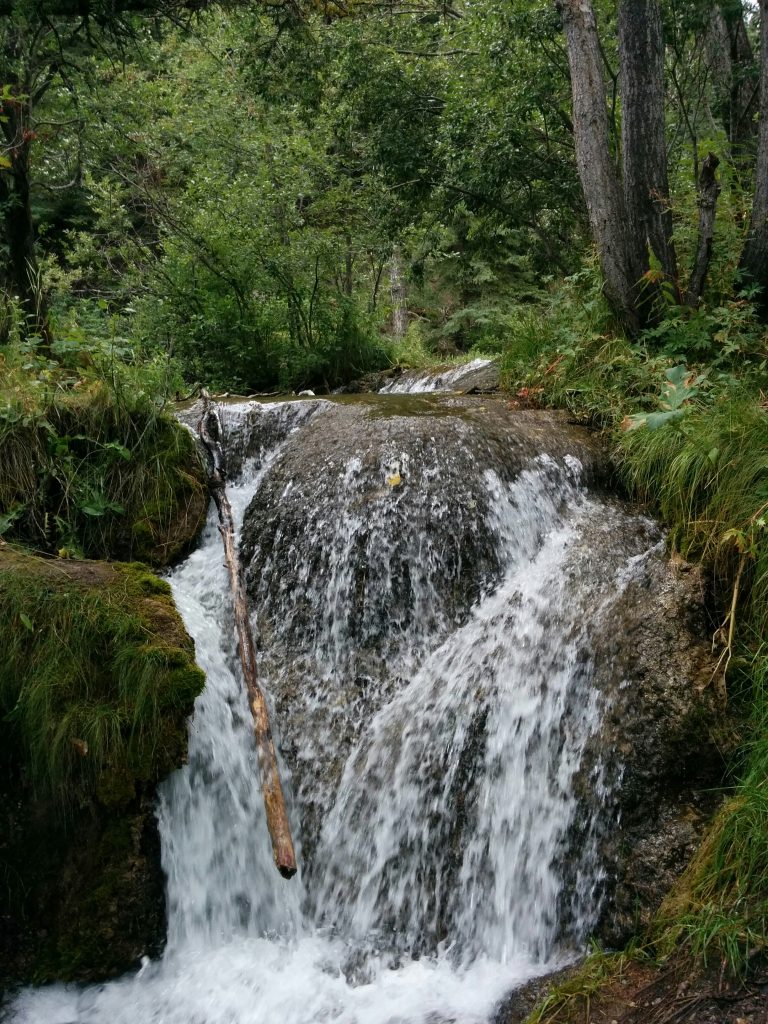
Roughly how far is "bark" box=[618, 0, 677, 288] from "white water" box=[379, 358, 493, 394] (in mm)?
3109

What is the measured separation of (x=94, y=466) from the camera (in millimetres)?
4594

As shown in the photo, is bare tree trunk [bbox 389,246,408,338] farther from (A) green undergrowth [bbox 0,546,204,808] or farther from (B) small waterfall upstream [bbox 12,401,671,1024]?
(A) green undergrowth [bbox 0,546,204,808]

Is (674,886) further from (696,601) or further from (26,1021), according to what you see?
(26,1021)

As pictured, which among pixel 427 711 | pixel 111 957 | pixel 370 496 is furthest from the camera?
pixel 370 496

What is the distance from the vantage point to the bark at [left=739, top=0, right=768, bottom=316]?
486cm

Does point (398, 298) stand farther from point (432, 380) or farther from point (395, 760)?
point (395, 760)

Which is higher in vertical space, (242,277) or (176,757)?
(242,277)

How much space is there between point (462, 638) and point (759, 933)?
6.83ft

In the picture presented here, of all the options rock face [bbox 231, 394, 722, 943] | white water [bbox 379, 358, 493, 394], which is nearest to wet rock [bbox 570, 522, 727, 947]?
rock face [bbox 231, 394, 722, 943]

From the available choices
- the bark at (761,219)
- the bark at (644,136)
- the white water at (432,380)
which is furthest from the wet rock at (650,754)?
the white water at (432,380)

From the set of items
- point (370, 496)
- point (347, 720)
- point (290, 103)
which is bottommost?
point (347, 720)

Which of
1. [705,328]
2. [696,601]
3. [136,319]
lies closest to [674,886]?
[696,601]

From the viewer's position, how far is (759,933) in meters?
2.28

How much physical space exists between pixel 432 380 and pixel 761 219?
4.72m
